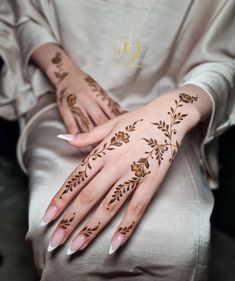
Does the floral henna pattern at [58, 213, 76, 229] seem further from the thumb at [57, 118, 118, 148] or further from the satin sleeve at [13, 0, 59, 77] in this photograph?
the satin sleeve at [13, 0, 59, 77]

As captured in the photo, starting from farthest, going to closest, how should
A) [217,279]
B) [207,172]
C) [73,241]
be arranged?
[217,279]
[207,172]
[73,241]

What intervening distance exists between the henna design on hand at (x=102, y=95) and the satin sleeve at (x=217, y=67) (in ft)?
0.44

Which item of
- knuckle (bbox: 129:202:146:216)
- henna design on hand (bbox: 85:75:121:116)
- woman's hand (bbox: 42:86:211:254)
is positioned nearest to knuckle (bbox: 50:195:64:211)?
woman's hand (bbox: 42:86:211:254)

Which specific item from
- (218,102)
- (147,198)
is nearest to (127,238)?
(147,198)

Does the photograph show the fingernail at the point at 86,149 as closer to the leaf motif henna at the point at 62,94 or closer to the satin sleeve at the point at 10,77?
the leaf motif henna at the point at 62,94

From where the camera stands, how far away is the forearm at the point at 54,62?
0.83 m

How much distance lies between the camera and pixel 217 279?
1.05m

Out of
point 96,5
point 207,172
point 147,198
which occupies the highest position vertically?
point 96,5

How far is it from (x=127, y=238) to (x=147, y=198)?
65 mm

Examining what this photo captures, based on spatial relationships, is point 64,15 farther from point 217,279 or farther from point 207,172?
point 217,279

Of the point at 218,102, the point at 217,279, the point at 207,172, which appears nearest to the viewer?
the point at 218,102

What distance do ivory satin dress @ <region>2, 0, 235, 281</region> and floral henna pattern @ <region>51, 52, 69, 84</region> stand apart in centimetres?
3

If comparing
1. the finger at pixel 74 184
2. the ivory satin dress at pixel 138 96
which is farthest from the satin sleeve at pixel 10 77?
the finger at pixel 74 184

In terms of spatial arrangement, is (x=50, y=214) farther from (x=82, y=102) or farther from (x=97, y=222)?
(x=82, y=102)
